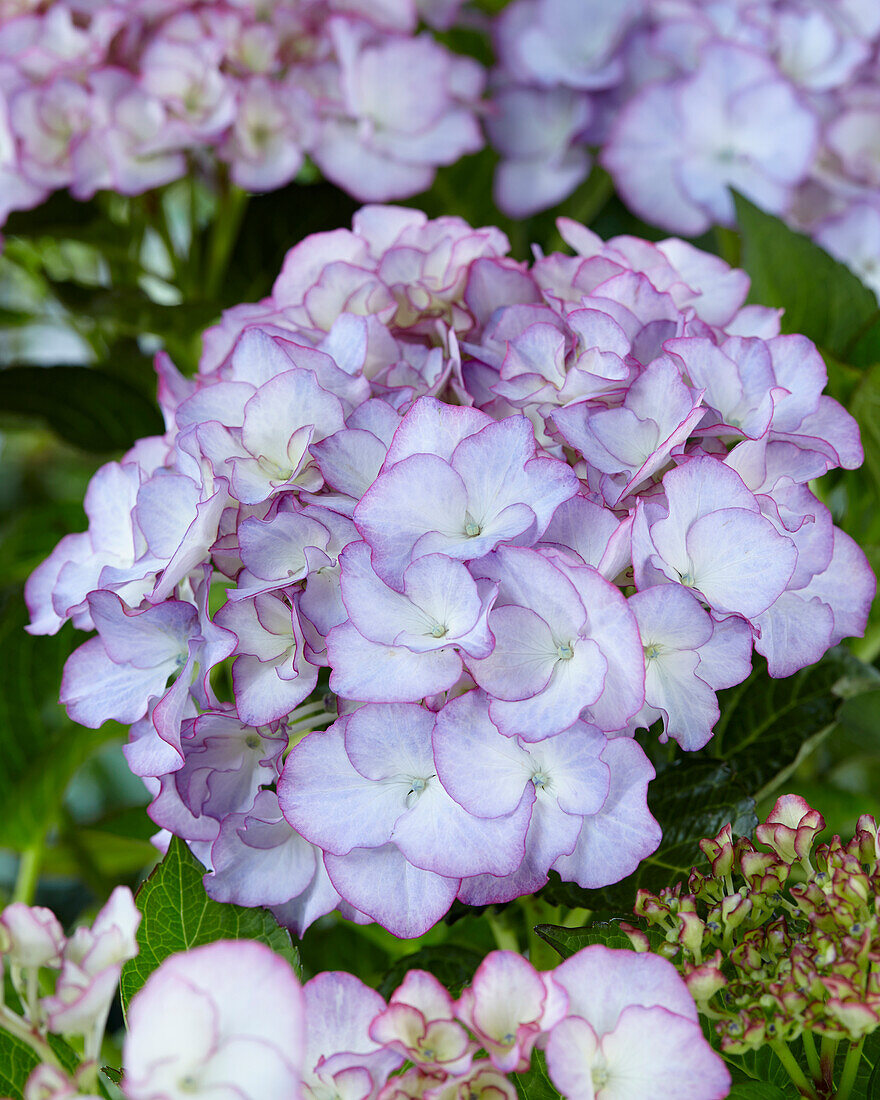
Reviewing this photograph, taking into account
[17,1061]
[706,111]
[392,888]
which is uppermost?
[706,111]

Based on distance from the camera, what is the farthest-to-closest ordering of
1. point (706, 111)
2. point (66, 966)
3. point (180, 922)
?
1. point (706, 111)
2. point (180, 922)
3. point (66, 966)

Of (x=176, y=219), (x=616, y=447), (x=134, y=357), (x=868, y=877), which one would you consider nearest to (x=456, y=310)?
(x=616, y=447)


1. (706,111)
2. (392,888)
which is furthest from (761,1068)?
(706,111)

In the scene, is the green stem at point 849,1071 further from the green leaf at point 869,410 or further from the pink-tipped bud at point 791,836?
the green leaf at point 869,410

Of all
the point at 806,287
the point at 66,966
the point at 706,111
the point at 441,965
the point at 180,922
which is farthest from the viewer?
the point at 706,111

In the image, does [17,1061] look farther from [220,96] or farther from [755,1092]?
[220,96]

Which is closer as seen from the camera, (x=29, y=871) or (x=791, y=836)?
(x=791, y=836)

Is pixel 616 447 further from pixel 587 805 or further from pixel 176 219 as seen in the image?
pixel 176 219

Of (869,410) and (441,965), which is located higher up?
(869,410)

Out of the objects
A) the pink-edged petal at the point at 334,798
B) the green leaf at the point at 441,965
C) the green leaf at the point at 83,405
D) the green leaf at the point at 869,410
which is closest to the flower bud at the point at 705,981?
Result: the pink-edged petal at the point at 334,798
